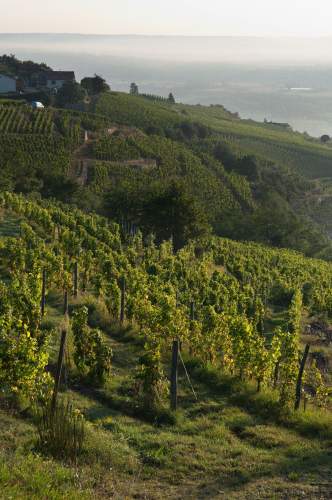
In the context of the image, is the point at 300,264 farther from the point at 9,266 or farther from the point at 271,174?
the point at 271,174

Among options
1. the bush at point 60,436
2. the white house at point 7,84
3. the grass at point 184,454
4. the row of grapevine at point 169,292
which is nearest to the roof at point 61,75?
the white house at point 7,84

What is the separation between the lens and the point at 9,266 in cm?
2286

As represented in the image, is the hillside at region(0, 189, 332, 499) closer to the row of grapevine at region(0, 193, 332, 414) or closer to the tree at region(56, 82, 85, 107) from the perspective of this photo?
the row of grapevine at region(0, 193, 332, 414)

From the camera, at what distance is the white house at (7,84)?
103 m

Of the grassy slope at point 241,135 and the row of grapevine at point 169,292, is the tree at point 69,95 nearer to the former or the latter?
the grassy slope at point 241,135

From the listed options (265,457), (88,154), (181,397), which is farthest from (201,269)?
(88,154)

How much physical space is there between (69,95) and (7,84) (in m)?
13.0

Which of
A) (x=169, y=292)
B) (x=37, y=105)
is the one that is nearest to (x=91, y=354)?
(x=169, y=292)

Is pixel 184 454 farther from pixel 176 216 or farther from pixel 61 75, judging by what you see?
pixel 61 75

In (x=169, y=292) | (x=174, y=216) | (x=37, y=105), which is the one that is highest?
(x=37, y=105)

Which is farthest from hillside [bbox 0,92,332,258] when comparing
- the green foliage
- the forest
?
the green foliage

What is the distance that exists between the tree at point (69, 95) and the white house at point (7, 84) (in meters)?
9.32

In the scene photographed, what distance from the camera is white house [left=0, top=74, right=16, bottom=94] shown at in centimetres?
10288

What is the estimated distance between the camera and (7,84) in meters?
103
